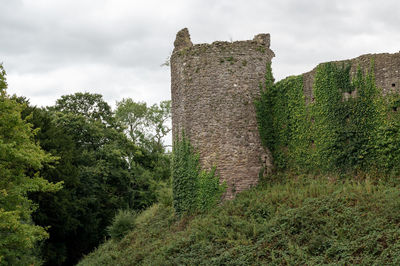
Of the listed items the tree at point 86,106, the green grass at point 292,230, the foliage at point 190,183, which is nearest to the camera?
the green grass at point 292,230

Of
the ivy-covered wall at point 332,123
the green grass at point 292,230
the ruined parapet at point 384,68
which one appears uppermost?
the ruined parapet at point 384,68

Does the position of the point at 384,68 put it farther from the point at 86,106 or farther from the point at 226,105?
the point at 86,106

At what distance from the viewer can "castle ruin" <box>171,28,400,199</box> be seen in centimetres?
1673

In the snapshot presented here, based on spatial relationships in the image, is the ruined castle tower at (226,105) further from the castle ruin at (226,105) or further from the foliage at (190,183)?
the foliage at (190,183)

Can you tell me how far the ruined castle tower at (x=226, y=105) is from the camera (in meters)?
16.7

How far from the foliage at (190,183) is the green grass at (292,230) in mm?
619

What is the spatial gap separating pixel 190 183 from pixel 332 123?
246 inches

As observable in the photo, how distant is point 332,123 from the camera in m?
14.4

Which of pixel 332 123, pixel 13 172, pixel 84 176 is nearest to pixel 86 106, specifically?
pixel 84 176

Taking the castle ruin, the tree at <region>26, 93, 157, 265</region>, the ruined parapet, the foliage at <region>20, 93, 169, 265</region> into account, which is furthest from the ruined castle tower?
the tree at <region>26, 93, 157, 265</region>

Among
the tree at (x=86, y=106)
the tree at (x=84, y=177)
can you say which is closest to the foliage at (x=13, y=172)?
the tree at (x=84, y=177)

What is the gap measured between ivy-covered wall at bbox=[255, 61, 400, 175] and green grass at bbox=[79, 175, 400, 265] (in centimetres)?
78

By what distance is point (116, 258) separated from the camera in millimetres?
18047

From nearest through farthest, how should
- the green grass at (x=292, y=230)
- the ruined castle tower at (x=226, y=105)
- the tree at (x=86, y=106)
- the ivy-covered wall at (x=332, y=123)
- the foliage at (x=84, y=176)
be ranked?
the green grass at (x=292, y=230), the ivy-covered wall at (x=332, y=123), the ruined castle tower at (x=226, y=105), the foliage at (x=84, y=176), the tree at (x=86, y=106)
